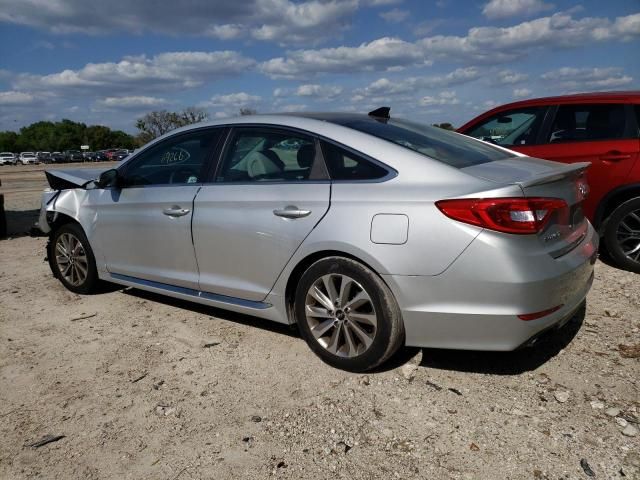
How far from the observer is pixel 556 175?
3.00m

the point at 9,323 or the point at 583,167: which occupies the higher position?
the point at 583,167

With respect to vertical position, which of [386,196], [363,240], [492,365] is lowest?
[492,365]

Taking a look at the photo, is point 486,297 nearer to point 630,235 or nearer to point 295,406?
point 295,406

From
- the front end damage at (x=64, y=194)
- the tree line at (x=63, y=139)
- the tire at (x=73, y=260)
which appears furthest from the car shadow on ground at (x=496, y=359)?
the tree line at (x=63, y=139)

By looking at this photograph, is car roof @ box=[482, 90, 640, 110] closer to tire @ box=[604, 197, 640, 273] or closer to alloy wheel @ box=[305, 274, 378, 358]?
tire @ box=[604, 197, 640, 273]

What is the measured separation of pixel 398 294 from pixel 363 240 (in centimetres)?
36

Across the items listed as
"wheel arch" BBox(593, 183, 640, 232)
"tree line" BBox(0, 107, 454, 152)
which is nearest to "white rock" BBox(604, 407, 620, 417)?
"wheel arch" BBox(593, 183, 640, 232)

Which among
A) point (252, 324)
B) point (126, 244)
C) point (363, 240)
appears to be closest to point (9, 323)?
point (126, 244)

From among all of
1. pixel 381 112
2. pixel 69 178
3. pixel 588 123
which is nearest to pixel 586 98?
pixel 588 123

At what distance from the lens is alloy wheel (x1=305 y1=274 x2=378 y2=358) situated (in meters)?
3.11

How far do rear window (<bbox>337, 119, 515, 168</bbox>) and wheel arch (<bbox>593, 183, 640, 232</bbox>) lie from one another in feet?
6.83

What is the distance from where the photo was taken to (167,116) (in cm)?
6469

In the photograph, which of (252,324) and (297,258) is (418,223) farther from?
(252,324)

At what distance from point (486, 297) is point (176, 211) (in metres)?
2.34
